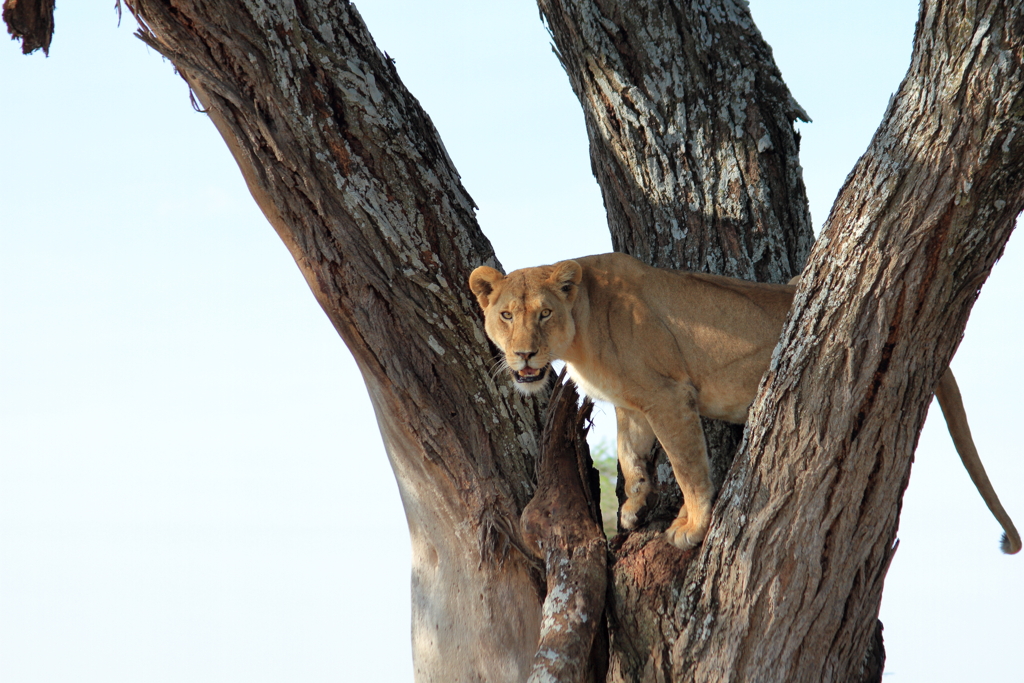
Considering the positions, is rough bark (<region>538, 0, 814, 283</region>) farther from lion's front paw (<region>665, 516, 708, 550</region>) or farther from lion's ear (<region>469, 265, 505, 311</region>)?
lion's front paw (<region>665, 516, 708, 550</region>)

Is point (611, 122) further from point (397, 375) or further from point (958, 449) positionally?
point (958, 449)

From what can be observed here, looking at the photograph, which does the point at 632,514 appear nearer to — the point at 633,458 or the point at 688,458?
the point at 633,458

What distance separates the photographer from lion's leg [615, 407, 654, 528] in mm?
4906

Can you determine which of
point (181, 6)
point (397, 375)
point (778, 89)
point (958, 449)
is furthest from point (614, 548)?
point (181, 6)

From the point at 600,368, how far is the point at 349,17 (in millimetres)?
2051

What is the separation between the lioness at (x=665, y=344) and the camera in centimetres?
442

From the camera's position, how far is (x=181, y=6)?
423 centimetres

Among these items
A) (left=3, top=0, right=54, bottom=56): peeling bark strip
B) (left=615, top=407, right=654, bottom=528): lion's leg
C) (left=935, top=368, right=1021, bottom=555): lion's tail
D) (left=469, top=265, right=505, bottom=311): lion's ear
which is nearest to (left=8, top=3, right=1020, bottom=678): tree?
(left=469, top=265, right=505, bottom=311): lion's ear

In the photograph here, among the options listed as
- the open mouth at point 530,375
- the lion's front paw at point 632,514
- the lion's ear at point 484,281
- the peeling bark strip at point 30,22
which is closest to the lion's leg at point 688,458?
the lion's front paw at point 632,514

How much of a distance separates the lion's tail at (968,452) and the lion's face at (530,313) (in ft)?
5.82

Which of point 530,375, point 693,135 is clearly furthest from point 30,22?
point 693,135

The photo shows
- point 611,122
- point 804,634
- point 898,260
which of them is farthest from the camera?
point 611,122

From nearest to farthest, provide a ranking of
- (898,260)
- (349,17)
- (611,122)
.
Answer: (898,260) < (349,17) < (611,122)

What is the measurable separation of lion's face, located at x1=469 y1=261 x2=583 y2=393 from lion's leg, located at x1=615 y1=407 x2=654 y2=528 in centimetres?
64
